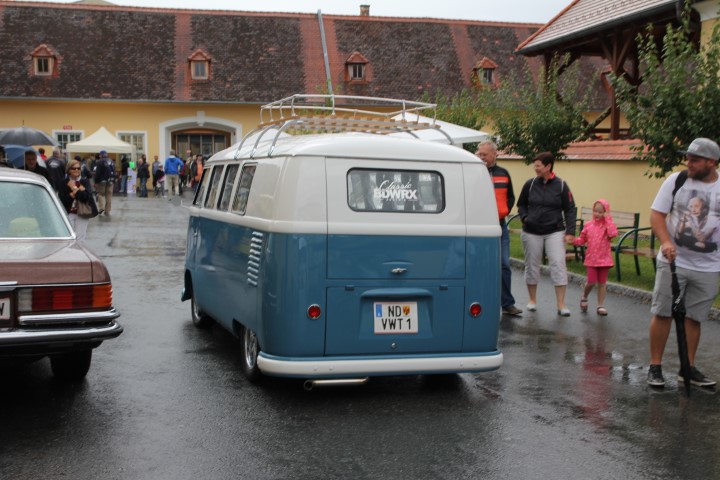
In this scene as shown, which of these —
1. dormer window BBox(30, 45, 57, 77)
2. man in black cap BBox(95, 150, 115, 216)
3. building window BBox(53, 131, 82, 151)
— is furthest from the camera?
building window BBox(53, 131, 82, 151)

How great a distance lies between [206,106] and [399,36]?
1105 centimetres

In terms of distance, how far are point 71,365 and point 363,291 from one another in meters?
2.33

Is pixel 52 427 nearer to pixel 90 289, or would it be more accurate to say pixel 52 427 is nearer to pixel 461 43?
pixel 90 289

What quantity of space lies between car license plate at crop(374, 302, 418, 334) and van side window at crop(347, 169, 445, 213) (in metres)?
A: 0.69

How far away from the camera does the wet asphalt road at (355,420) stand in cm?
516

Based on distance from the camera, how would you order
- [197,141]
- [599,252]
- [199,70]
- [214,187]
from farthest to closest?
[197,141]
[199,70]
[599,252]
[214,187]

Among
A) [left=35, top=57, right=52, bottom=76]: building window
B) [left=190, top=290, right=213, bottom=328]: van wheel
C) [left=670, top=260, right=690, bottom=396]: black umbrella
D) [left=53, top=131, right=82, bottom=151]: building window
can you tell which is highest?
[left=35, top=57, right=52, bottom=76]: building window

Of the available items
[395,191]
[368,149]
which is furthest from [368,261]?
[368,149]

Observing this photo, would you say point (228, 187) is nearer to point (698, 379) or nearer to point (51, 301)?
point (51, 301)

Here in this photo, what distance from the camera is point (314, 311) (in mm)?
6328

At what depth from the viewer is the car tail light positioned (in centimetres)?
588

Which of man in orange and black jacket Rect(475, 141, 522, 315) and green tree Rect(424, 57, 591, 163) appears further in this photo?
green tree Rect(424, 57, 591, 163)

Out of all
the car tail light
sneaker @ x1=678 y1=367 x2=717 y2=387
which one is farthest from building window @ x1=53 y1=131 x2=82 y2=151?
sneaker @ x1=678 y1=367 x2=717 y2=387

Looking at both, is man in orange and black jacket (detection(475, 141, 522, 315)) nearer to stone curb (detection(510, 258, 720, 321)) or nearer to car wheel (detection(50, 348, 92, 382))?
stone curb (detection(510, 258, 720, 321))
